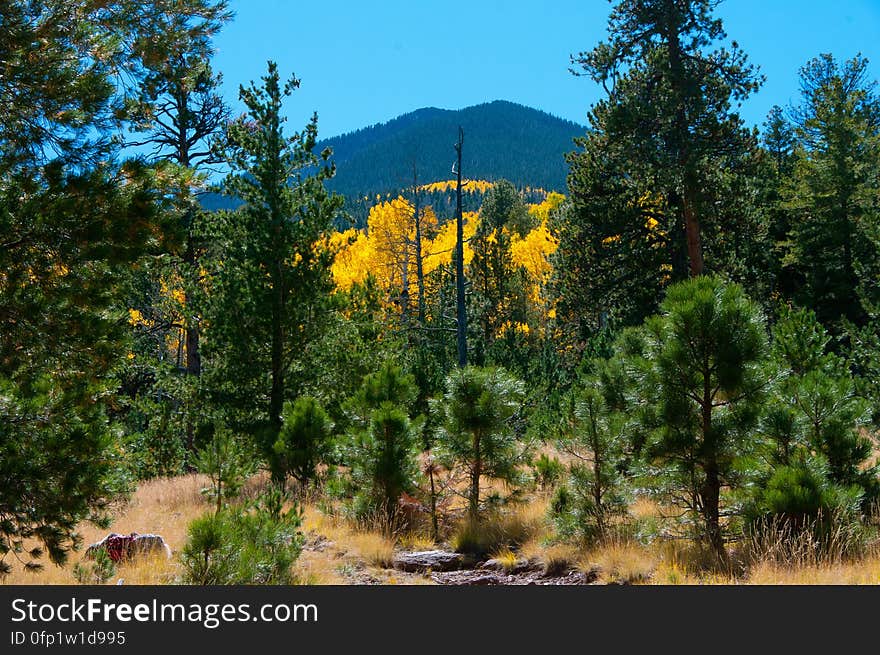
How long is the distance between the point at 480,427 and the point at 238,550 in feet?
12.4

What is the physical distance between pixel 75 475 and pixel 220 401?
6.66 meters

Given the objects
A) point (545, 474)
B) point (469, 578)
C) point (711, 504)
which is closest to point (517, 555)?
point (469, 578)

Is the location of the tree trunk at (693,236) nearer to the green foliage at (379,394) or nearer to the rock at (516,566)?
the green foliage at (379,394)

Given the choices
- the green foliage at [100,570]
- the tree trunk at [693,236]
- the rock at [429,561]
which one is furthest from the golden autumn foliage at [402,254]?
the green foliage at [100,570]

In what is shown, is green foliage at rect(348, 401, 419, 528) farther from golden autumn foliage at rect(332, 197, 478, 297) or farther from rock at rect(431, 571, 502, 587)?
golden autumn foliage at rect(332, 197, 478, 297)

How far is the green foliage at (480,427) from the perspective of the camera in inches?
310

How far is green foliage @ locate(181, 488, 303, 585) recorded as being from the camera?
14.7 feet

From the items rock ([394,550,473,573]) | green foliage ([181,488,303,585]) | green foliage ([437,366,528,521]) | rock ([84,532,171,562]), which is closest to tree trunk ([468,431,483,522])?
green foliage ([437,366,528,521])

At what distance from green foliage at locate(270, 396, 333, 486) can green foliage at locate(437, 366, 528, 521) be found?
7.40 feet

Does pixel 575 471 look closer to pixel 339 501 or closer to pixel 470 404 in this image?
pixel 470 404

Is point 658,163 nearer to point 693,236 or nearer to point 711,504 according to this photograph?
point 693,236

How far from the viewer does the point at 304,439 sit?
31.0 ft
